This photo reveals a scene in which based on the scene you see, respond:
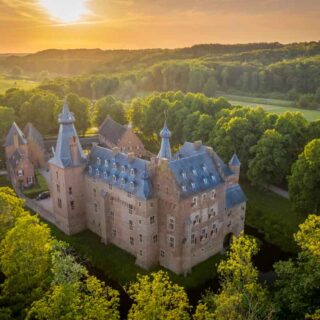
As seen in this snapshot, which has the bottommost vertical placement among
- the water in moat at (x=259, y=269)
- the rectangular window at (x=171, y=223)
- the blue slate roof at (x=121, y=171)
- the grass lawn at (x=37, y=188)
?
the water in moat at (x=259, y=269)

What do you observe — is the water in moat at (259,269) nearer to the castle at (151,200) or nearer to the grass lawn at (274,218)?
the grass lawn at (274,218)

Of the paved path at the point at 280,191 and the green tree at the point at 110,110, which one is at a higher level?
the green tree at the point at 110,110

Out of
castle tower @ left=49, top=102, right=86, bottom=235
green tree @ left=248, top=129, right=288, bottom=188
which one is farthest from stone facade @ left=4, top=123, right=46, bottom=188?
green tree @ left=248, top=129, right=288, bottom=188

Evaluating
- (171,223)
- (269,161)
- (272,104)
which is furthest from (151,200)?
(272,104)

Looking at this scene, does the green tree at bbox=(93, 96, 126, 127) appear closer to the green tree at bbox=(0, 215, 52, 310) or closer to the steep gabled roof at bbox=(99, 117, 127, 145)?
the steep gabled roof at bbox=(99, 117, 127, 145)

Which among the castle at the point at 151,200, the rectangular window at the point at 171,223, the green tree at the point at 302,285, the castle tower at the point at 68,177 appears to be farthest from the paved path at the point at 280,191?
the castle tower at the point at 68,177

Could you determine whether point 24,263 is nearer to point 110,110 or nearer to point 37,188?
point 37,188

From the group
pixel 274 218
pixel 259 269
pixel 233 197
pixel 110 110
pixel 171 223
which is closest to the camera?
pixel 171 223
